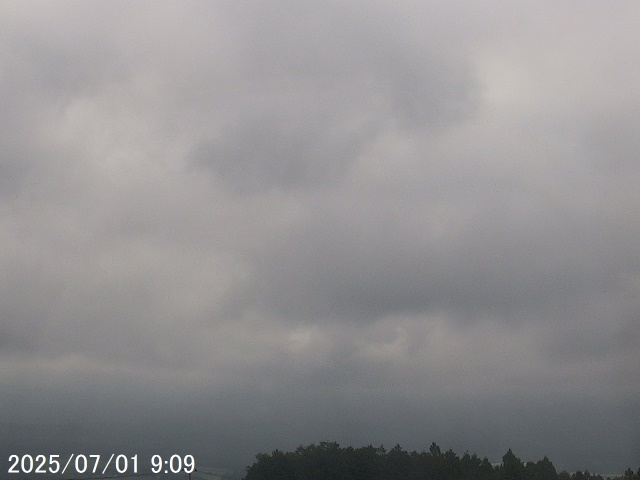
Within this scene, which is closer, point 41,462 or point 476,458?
point 41,462

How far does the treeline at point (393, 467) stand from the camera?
167625mm

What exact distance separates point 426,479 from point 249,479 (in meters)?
36.6

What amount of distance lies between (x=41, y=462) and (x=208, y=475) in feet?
245

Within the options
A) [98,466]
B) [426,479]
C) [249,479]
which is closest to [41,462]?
[98,466]

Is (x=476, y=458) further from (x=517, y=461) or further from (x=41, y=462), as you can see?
(x=41, y=462)

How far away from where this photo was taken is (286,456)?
178125mm

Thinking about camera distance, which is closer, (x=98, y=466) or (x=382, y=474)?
(x=98, y=466)

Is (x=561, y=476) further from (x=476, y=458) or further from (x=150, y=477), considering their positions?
(x=150, y=477)

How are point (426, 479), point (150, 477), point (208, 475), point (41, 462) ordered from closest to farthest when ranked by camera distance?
point (41, 462) < point (150, 477) < point (426, 479) < point (208, 475)

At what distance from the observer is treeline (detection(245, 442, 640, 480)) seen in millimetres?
167625

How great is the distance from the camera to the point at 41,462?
109 meters

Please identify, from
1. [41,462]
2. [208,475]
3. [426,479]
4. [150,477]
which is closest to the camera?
[41,462]

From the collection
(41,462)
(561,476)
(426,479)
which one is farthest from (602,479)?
(41,462)

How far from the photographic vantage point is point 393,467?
562 feet
